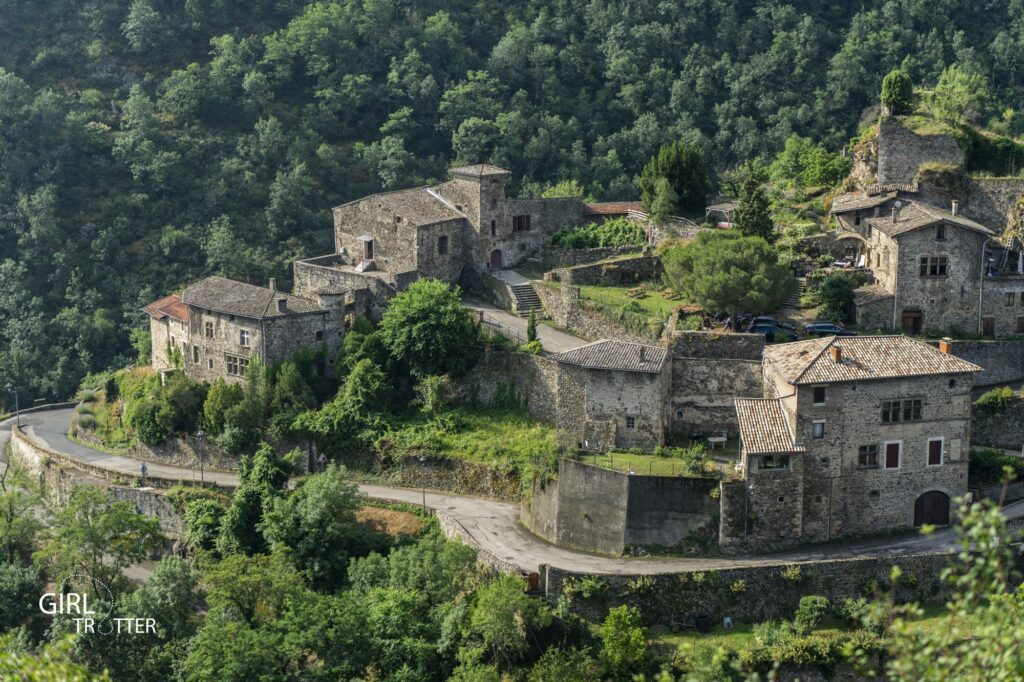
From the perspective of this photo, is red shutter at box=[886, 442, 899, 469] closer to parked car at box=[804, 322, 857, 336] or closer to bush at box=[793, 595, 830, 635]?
bush at box=[793, 595, 830, 635]

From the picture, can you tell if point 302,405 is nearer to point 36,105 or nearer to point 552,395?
point 552,395

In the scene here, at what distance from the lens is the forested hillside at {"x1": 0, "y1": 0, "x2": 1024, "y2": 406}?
8675 cm

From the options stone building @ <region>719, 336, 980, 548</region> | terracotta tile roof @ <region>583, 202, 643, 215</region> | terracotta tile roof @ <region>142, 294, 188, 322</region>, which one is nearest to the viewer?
stone building @ <region>719, 336, 980, 548</region>

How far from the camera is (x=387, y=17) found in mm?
101000

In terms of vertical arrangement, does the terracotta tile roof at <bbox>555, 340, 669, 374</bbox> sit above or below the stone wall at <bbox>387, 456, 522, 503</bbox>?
above

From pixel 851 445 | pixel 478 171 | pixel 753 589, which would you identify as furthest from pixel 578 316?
pixel 753 589

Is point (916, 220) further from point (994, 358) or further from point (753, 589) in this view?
point (753, 589)

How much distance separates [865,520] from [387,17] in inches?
2329

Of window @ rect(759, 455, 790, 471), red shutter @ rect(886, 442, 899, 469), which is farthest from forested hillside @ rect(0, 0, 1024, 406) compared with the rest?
red shutter @ rect(886, 442, 899, 469)

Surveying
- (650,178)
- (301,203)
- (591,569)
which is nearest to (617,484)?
(591,569)

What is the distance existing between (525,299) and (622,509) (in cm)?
1668

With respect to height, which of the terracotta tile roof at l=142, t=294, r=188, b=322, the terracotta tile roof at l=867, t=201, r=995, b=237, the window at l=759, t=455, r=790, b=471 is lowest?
the window at l=759, t=455, r=790, b=471

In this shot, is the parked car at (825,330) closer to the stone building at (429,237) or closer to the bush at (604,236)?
the bush at (604,236)

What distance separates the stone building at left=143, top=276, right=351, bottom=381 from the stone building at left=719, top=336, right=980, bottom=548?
1987cm
